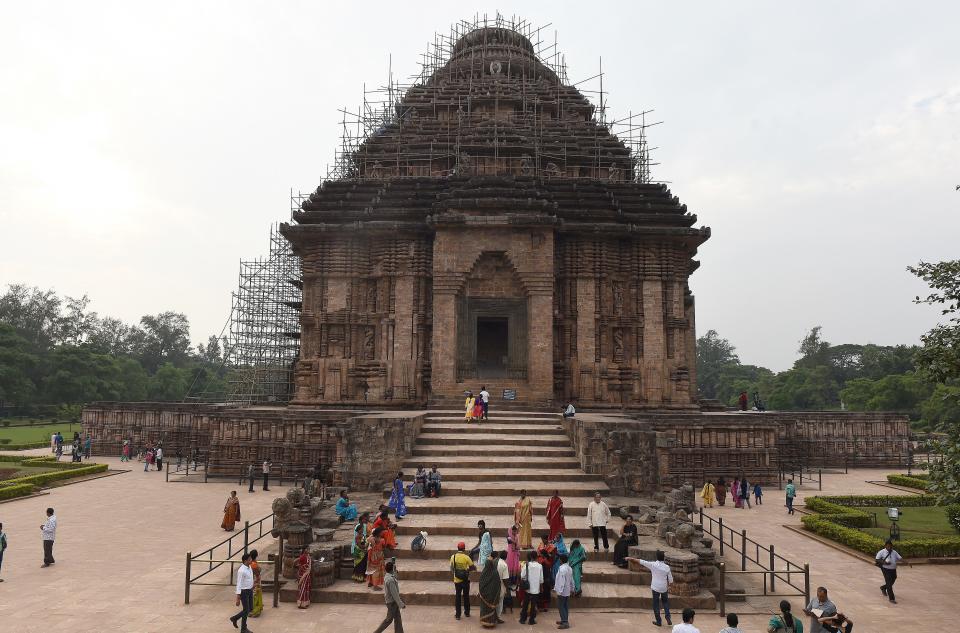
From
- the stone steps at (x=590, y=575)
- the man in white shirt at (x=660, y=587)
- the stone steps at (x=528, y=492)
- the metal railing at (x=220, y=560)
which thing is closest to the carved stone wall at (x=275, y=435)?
the stone steps at (x=528, y=492)

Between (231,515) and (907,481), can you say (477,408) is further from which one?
(907,481)

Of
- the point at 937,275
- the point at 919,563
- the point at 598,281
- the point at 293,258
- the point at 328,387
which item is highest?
the point at 293,258

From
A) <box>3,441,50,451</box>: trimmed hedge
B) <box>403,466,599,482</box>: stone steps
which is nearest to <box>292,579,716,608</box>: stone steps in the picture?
<box>403,466,599,482</box>: stone steps

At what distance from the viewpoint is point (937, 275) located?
30.8 ft

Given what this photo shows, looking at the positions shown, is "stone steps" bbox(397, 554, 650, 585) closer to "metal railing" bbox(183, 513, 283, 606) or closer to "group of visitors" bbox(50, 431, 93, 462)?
"metal railing" bbox(183, 513, 283, 606)

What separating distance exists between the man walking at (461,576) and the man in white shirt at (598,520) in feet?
8.80

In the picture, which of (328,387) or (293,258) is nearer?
(328,387)

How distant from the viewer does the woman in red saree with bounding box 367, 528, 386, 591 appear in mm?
9414

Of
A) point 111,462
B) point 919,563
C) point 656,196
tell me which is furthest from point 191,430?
point 919,563

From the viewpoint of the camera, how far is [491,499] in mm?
12508

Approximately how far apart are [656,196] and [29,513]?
2253 cm

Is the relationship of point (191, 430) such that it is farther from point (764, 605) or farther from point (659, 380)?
point (764, 605)

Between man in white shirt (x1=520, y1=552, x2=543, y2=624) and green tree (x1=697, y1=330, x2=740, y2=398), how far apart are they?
80403 millimetres

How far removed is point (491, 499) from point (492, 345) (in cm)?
1132
